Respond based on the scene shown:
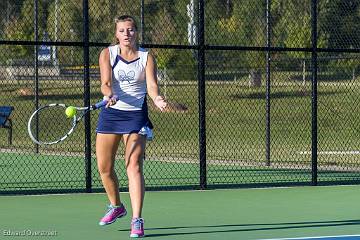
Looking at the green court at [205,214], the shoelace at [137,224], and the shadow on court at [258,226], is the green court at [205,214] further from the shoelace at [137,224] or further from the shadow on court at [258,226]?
the shoelace at [137,224]

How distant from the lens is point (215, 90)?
31.6m

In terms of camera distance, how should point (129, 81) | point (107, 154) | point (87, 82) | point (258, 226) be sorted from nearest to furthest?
point (129, 81) < point (107, 154) < point (258, 226) < point (87, 82)

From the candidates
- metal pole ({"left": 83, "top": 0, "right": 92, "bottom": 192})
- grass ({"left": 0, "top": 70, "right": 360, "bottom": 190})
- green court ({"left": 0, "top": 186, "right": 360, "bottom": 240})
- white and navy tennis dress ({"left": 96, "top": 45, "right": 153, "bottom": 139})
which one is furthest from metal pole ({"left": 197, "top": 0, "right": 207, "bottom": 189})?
white and navy tennis dress ({"left": 96, "top": 45, "right": 153, "bottom": 139})

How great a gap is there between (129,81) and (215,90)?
22.0 meters

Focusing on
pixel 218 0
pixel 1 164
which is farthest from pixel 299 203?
pixel 218 0

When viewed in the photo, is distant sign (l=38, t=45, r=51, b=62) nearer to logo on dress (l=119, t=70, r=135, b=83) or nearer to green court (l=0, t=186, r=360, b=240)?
green court (l=0, t=186, r=360, b=240)

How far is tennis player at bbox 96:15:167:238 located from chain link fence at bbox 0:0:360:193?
18.1 ft

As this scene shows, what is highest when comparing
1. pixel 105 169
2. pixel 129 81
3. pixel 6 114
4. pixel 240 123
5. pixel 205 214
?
pixel 129 81

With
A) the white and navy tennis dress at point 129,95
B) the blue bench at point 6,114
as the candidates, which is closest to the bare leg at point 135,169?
the white and navy tennis dress at point 129,95

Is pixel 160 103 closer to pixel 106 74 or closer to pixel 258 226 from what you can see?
pixel 106 74

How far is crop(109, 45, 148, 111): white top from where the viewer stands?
31.7ft

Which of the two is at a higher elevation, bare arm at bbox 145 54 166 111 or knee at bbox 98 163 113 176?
bare arm at bbox 145 54 166 111

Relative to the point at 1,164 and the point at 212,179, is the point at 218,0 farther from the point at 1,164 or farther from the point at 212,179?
the point at 212,179

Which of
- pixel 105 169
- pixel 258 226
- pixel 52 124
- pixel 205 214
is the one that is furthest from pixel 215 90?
pixel 105 169
